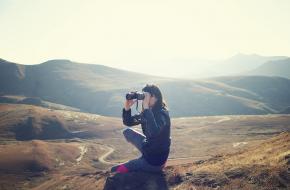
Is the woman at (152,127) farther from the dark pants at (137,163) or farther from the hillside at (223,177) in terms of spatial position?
the hillside at (223,177)

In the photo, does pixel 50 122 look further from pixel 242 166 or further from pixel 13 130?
pixel 242 166

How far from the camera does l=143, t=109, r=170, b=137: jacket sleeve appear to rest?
40.7ft

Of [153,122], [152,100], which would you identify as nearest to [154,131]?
[153,122]

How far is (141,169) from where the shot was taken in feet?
47.2

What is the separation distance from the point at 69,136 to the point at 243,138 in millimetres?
67627

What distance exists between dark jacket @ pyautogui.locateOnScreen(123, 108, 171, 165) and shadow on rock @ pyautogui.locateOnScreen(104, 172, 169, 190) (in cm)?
96

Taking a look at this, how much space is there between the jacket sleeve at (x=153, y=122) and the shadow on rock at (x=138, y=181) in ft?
8.37

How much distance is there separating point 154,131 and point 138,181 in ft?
9.72

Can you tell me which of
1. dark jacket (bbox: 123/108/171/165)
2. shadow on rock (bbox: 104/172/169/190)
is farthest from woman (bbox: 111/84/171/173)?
shadow on rock (bbox: 104/172/169/190)

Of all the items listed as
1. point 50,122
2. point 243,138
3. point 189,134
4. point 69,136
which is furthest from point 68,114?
point 243,138

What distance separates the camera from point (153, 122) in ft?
40.7

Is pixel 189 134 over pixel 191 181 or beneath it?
beneath

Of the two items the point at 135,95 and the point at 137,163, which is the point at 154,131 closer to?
the point at 135,95

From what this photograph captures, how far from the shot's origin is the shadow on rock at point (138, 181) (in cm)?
1384
